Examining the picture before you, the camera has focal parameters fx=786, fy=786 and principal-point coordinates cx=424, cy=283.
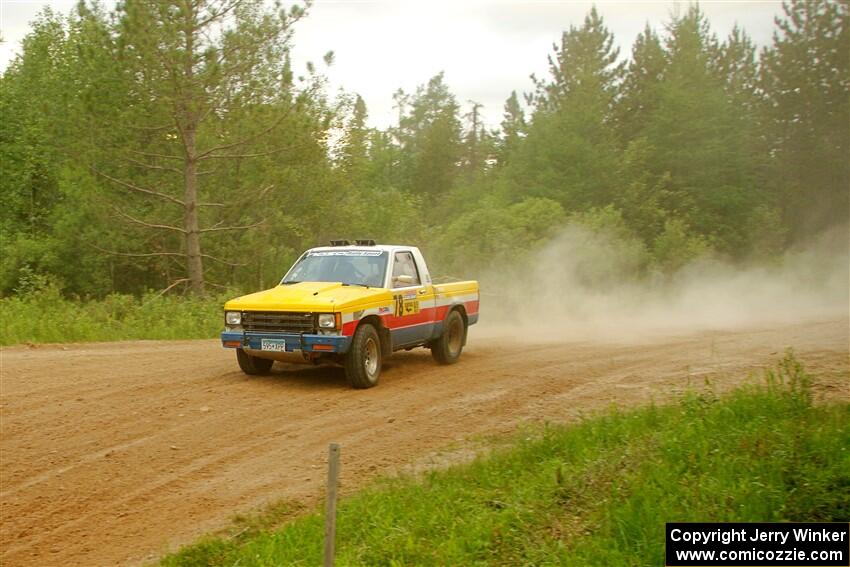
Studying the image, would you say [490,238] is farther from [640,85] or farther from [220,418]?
[640,85]

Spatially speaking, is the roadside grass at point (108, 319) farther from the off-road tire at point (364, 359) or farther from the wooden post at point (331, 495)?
the wooden post at point (331, 495)

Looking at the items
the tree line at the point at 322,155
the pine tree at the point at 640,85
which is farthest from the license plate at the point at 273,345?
the pine tree at the point at 640,85

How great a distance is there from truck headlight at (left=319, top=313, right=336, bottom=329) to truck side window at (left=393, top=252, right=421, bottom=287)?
157cm

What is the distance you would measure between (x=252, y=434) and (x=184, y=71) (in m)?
13.6

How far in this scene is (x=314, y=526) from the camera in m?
5.73

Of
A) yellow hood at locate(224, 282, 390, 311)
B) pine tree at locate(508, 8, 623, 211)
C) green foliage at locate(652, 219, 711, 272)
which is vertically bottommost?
yellow hood at locate(224, 282, 390, 311)

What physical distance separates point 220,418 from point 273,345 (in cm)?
145

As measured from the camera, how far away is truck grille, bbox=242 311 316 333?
32.7ft

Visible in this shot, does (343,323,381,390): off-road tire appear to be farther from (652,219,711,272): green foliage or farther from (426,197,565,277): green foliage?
(652,219,711,272): green foliage

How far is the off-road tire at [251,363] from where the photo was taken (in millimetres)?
10875

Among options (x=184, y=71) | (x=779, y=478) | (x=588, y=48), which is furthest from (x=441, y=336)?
(x=588, y=48)

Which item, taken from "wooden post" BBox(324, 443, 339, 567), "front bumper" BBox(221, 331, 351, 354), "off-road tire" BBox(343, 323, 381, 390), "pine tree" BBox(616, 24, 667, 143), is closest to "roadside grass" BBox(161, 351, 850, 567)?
"wooden post" BBox(324, 443, 339, 567)

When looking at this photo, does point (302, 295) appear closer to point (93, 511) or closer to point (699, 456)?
point (93, 511)

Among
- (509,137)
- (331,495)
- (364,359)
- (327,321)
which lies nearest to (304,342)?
(327,321)
